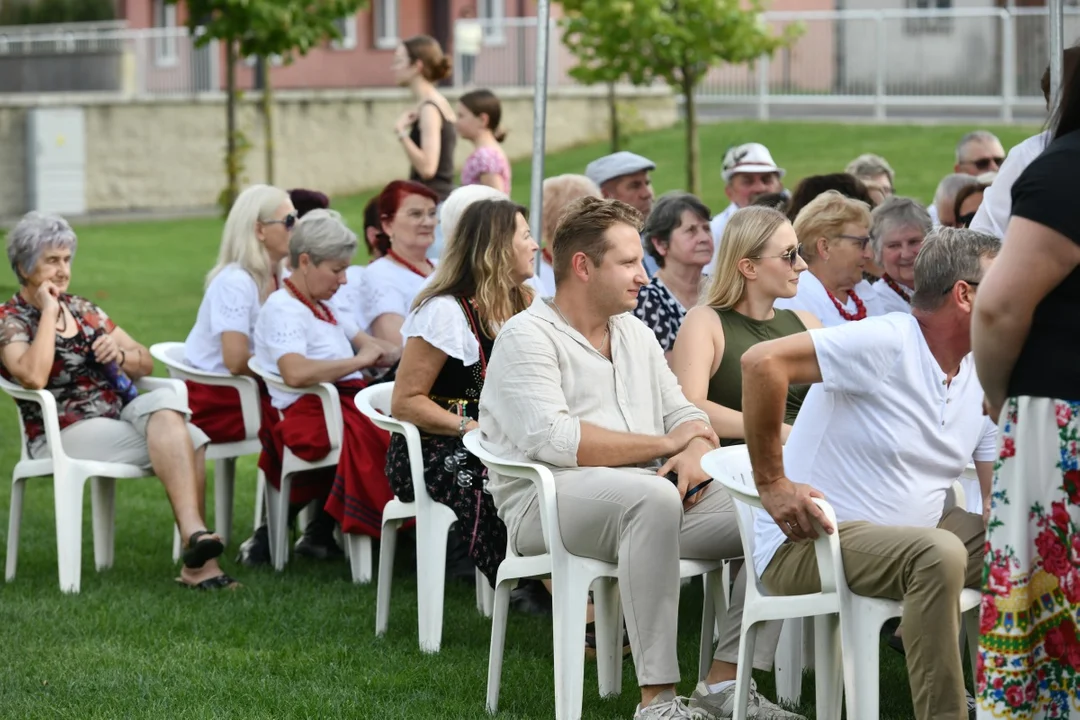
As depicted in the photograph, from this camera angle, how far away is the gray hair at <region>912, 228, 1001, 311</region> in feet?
12.6

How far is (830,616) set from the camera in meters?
4.16

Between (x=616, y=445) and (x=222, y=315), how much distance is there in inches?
118

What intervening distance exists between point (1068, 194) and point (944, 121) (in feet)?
70.4

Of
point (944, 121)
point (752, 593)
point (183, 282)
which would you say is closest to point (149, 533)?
point (752, 593)

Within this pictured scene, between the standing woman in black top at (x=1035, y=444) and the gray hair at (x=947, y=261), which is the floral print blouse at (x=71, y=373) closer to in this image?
the gray hair at (x=947, y=261)

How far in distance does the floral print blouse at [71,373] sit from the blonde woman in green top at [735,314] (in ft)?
8.39

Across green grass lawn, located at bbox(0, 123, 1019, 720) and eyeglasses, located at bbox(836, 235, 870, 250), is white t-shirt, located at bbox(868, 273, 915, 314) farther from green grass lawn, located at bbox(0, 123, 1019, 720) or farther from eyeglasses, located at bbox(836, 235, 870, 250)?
green grass lawn, located at bbox(0, 123, 1019, 720)

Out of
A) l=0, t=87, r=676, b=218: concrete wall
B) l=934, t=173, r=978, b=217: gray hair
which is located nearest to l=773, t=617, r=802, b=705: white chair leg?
l=934, t=173, r=978, b=217: gray hair

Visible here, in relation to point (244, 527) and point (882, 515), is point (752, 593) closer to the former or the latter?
point (882, 515)

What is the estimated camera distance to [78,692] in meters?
4.95

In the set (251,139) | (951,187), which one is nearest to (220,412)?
(951,187)

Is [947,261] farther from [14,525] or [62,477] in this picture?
[14,525]

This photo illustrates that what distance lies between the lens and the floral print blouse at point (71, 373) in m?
6.51

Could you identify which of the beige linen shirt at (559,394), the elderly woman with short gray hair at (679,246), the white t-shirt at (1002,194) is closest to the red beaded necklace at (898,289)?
the elderly woman with short gray hair at (679,246)
